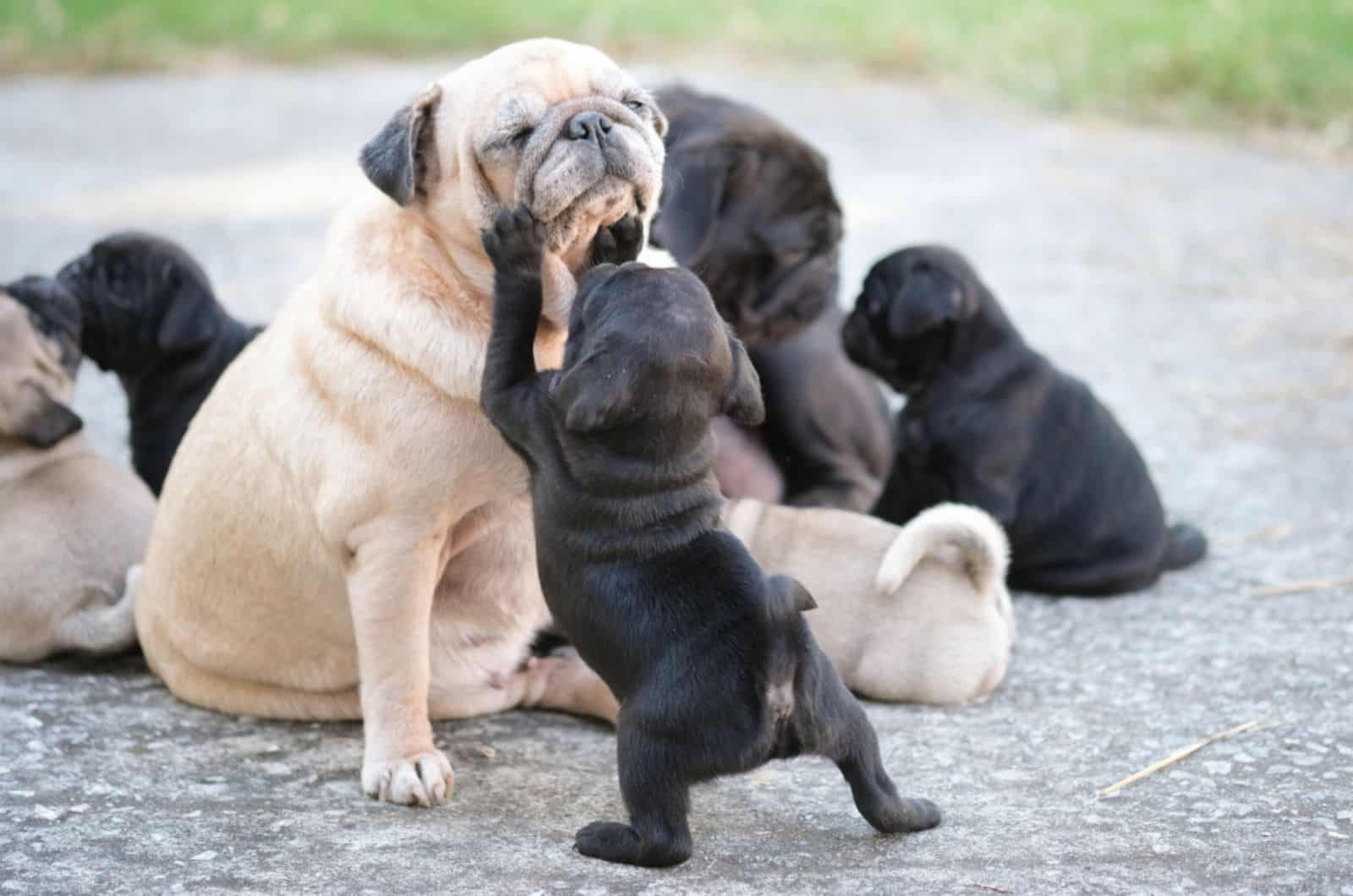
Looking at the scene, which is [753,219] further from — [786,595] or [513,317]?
[786,595]

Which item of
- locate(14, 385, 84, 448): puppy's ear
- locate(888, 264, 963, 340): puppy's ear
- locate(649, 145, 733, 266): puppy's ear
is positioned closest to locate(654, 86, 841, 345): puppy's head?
locate(649, 145, 733, 266): puppy's ear

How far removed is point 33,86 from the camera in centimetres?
1330

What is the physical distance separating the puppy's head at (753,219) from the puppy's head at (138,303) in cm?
148

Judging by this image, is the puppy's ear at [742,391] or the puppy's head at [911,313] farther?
the puppy's head at [911,313]

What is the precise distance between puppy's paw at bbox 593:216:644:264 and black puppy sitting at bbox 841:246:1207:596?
1.73m

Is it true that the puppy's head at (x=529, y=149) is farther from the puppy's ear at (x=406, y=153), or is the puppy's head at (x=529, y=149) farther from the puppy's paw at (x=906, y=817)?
the puppy's paw at (x=906, y=817)

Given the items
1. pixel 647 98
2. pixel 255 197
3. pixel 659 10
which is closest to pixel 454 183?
pixel 647 98

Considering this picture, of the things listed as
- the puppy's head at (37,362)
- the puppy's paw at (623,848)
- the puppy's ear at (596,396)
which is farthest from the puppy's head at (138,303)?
the puppy's paw at (623,848)

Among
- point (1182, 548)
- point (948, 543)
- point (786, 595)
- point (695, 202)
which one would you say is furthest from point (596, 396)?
point (1182, 548)

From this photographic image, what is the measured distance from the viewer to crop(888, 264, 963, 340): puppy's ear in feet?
17.3

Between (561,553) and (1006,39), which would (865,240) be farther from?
(561,553)

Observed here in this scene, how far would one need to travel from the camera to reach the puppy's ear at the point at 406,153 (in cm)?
365

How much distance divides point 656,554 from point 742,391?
351 millimetres

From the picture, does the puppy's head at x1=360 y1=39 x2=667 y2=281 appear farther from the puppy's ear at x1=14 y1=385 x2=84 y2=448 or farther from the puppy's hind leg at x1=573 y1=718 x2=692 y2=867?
the puppy's ear at x1=14 y1=385 x2=84 y2=448
